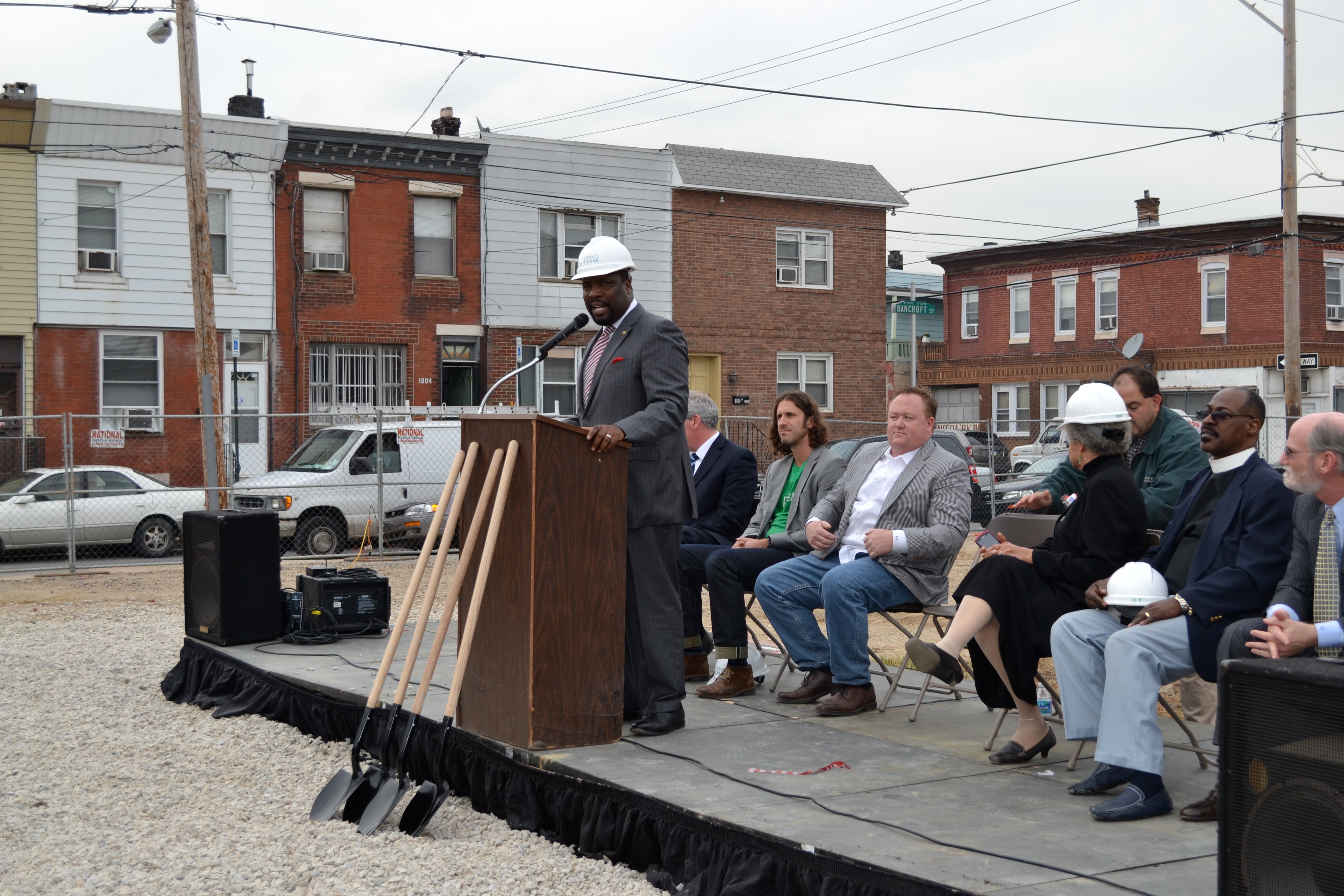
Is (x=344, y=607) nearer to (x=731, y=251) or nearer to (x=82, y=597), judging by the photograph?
(x=82, y=597)

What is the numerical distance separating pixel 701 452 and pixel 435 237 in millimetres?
17887

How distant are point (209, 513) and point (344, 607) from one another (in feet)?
3.20

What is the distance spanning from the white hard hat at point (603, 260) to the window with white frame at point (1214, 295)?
1360 inches

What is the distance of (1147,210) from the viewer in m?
39.2

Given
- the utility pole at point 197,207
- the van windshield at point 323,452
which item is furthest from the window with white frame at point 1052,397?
the utility pole at point 197,207

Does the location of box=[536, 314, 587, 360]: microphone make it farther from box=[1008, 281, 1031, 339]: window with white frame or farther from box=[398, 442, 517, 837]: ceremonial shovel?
box=[1008, 281, 1031, 339]: window with white frame

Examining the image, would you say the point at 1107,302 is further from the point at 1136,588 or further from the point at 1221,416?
the point at 1136,588

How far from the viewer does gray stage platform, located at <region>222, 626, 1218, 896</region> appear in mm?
3324

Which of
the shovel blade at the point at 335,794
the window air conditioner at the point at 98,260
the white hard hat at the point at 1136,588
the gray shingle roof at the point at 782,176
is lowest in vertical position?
the shovel blade at the point at 335,794

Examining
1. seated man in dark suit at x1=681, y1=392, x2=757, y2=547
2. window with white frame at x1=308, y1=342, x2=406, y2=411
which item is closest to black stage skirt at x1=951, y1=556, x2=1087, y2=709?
seated man in dark suit at x1=681, y1=392, x2=757, y2=547

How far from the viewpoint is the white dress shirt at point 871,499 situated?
5762mm

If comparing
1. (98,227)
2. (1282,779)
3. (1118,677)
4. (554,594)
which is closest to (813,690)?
(554,594)

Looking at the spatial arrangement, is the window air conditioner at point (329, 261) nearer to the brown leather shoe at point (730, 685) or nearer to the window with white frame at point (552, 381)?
the window with white frame at point (552, 381)

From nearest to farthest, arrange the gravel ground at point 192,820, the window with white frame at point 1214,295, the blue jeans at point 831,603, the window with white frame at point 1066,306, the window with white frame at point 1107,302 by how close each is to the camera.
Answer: the gravel ground at point 192,820, the blue jeans at point 831,603, the window with white frame at point 1214,295, the window with white frame at point 1107,302, the window with white frame at point 1066,306
